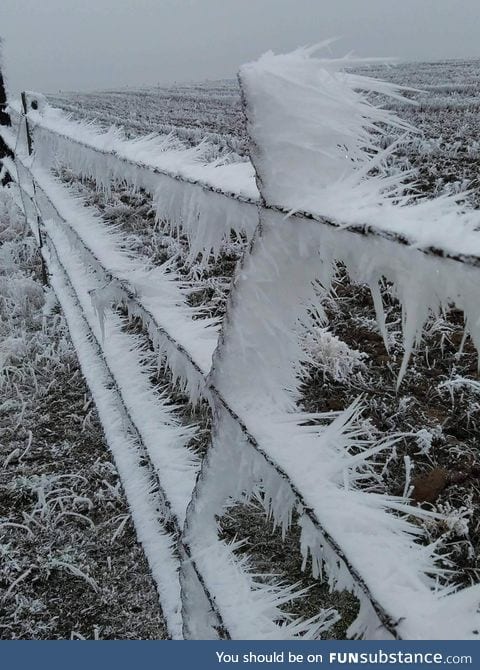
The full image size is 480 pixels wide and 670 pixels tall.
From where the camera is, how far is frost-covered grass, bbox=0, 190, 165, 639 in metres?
1.96

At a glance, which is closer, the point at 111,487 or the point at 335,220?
the point at 335,220

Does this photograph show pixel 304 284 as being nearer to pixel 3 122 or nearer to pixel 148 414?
pixel 148 414

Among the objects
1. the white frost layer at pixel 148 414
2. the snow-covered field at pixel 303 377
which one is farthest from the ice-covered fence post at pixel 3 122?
the white frost layer at pixel 148 414

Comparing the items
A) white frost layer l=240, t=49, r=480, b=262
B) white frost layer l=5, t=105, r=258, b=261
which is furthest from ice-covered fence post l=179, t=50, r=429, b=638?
white frost layer l=5, t=105, r=258, b=261

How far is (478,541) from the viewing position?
1970 mm

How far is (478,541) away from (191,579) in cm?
118

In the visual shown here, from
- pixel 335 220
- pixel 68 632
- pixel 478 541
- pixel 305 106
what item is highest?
pixel 305 106

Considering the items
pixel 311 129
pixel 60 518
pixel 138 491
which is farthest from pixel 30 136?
pixel 311 129

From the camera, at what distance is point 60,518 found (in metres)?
2.32

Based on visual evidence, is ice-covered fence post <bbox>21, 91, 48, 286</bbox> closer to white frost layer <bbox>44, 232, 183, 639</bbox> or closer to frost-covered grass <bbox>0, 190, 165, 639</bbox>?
frost-covered grass <bbox>0, 190, 165, 639</bbox>

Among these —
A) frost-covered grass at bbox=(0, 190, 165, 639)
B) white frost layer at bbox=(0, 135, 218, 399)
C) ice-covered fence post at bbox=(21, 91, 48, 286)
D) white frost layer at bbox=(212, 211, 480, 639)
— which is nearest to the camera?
white frost layer at bbox=(212, 211, 480, 639)

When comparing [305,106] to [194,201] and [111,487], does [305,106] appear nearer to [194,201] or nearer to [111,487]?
[194,201]
